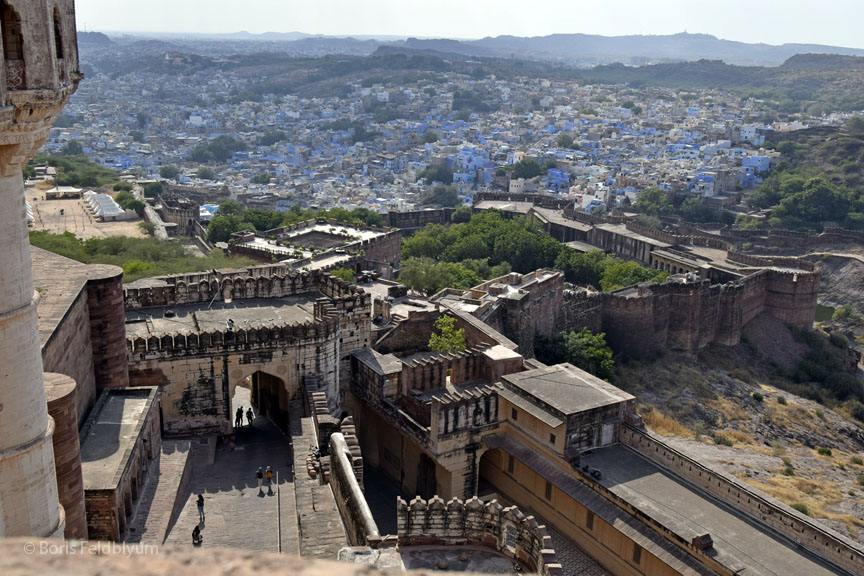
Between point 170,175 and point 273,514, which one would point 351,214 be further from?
point 170,175

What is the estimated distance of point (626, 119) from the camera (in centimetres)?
15575

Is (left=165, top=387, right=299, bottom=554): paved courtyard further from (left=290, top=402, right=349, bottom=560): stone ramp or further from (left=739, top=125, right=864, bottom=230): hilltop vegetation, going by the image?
(left=739, top=125, right=864, bottom=230): hilltop vegetation

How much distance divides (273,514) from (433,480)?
17.7 ft

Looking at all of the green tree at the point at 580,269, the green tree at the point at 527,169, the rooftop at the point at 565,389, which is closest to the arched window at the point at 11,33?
the rooftop at the point at 565,389

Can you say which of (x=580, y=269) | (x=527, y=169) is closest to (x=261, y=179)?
(x=527, y=169)

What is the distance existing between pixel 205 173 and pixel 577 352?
8348cm

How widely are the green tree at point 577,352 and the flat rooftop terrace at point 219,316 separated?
527 inches

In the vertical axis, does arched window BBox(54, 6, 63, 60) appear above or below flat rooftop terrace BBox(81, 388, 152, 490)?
above

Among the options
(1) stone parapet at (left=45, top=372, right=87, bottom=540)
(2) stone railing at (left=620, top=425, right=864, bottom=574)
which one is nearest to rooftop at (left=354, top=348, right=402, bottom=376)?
(2) stone railing at (left=620, top=425, right=864, bottom=574)

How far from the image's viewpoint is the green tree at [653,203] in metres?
77.5

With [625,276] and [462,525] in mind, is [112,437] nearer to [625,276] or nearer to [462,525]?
[462,525]

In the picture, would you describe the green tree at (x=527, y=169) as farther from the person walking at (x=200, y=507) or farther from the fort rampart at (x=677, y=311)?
the person walking at (x=200, y=507)

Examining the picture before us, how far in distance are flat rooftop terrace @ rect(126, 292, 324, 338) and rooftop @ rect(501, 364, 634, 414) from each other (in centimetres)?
552

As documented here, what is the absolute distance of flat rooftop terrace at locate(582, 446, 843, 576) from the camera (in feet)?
52.7
